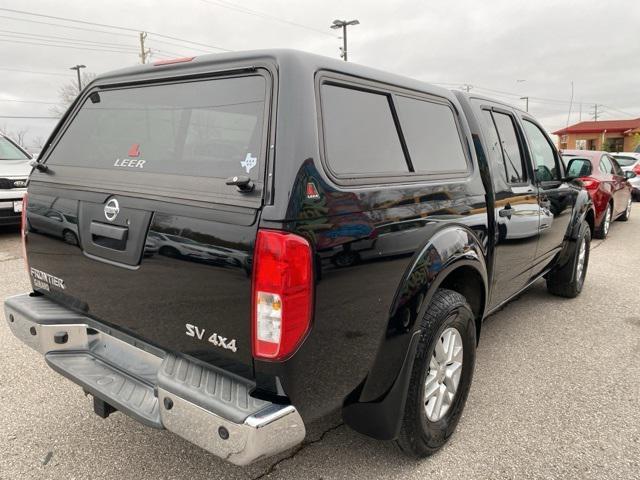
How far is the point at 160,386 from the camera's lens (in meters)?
1.84

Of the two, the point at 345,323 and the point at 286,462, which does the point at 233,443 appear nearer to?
the point at 345,323

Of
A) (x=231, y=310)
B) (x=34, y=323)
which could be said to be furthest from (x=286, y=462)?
(x=34, y=323)

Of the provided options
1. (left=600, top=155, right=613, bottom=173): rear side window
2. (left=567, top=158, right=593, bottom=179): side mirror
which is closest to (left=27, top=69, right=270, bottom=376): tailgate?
(left=567, top=158, right=593, bottom=179): side mirror

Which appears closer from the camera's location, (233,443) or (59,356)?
(233,443)

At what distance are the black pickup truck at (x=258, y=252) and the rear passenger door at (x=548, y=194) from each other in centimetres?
128

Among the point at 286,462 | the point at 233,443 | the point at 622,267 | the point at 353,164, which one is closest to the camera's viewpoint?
the point at 233,443

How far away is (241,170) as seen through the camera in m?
1.88

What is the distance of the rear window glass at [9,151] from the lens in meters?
8.08

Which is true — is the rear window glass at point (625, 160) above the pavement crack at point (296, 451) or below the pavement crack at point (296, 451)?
above

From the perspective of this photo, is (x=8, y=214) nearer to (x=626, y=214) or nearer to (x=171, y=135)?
(x=171, y=135)

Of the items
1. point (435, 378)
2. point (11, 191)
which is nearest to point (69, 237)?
point (435, 378)

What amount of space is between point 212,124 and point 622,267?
6415mm

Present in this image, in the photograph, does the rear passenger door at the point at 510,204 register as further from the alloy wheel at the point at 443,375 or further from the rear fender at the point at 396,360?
the rear fender at the point at 396,360

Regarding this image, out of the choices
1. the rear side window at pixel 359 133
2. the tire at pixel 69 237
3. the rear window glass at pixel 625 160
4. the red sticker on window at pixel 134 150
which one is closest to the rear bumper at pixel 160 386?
the tire at pixel 69 237
